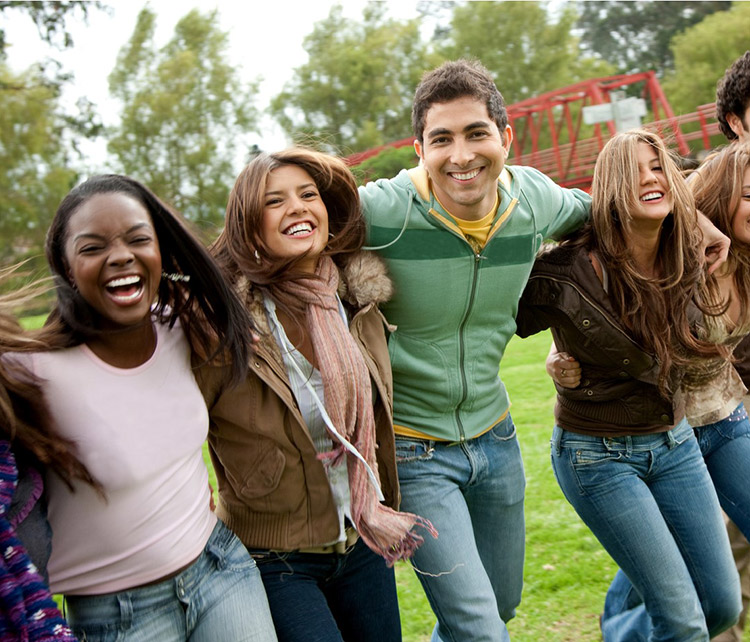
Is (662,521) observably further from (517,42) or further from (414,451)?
(517,42)

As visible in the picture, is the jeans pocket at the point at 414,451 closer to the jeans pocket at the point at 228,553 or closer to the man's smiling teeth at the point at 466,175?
the jeans pocket at the point at 228,553

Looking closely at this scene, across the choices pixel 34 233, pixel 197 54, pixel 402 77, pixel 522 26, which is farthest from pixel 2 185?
pixel 522 26

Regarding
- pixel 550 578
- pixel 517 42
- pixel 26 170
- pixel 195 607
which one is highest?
pixel 517 42

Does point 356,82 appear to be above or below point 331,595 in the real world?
above

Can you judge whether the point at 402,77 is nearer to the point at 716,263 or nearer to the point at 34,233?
the point at 34,233

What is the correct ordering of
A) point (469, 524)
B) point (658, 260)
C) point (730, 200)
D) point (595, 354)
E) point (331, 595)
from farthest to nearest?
1. point (730, 200)
2. point (658, 260)
3. point (595, 354)
4. point (469, 524)
5. point (331, 595)

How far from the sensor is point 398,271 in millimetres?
3100

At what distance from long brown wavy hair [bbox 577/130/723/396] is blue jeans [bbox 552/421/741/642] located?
0.29 meters

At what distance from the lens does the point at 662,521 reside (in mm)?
3180

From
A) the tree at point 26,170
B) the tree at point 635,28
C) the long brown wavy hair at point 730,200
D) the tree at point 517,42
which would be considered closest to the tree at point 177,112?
the tree at point 26,170

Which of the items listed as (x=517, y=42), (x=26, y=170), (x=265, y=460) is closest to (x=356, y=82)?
(x=517, y=42)

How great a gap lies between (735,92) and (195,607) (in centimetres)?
356

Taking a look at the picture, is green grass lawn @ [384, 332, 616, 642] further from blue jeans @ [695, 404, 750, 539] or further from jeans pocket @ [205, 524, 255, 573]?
jeans pocket @ [205, 524, 255, 573]

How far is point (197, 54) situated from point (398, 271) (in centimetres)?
3008
